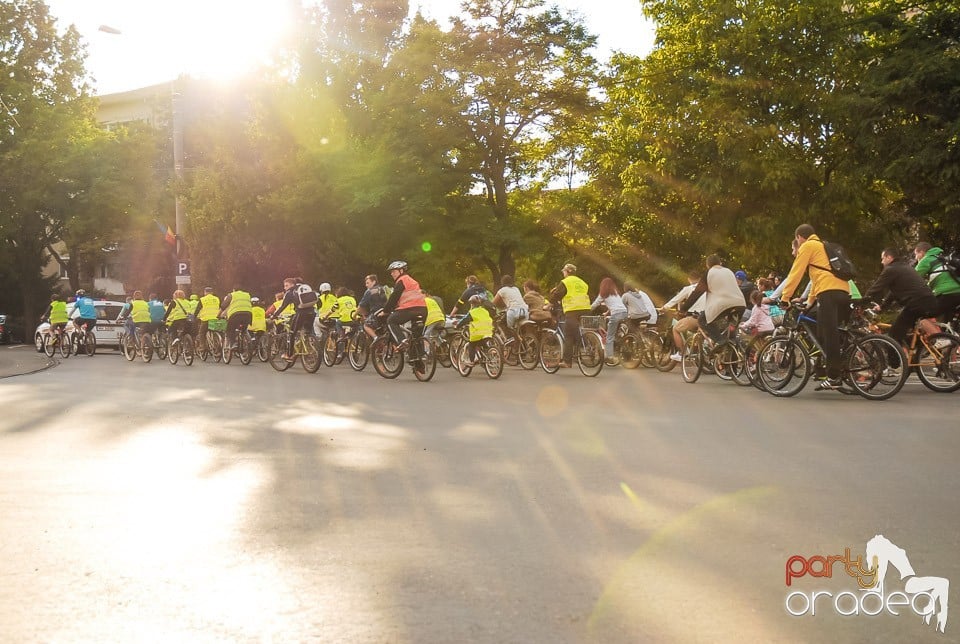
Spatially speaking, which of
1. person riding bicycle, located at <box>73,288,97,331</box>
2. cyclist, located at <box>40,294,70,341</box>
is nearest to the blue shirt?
person riding bicycle, located at <box>73,288,97,331</box>

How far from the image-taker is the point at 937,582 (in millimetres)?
4484

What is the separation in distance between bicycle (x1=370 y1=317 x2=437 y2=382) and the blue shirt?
13825mm

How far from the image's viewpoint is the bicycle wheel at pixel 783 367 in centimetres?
1260

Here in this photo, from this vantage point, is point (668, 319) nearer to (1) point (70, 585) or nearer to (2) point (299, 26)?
(1) point (70, 585)

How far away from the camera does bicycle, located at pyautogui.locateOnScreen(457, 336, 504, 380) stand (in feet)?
55.5

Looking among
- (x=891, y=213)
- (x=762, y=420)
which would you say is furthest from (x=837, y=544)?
(x=891, y=213)

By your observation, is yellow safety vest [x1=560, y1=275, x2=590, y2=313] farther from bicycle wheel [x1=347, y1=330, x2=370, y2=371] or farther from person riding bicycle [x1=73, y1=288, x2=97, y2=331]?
person riding bicycle [x1=73, y1=288, x2=97, y2=331]

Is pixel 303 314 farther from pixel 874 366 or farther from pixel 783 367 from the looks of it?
pixel 874 366

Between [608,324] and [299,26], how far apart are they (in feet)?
88.5

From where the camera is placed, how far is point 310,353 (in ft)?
65.9

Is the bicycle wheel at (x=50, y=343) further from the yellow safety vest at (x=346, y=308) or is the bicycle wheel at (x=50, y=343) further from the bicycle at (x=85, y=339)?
the yellow safety vest at (x=346, y=308)

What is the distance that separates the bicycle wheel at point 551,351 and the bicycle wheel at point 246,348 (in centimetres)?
728

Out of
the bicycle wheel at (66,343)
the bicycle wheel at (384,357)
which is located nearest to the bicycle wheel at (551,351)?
the bicycle wheel at (384,357)

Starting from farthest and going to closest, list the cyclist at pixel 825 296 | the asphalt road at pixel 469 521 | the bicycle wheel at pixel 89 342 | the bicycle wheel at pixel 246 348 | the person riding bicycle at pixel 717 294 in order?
the bicycle wheel at pixel 89 342 < the bicycle wheel at pixel 246 348 < the person riding bicycle at pixel 717 294 < the cyclist at pixel 825 296 < the asphalt road at pixel 469 521
